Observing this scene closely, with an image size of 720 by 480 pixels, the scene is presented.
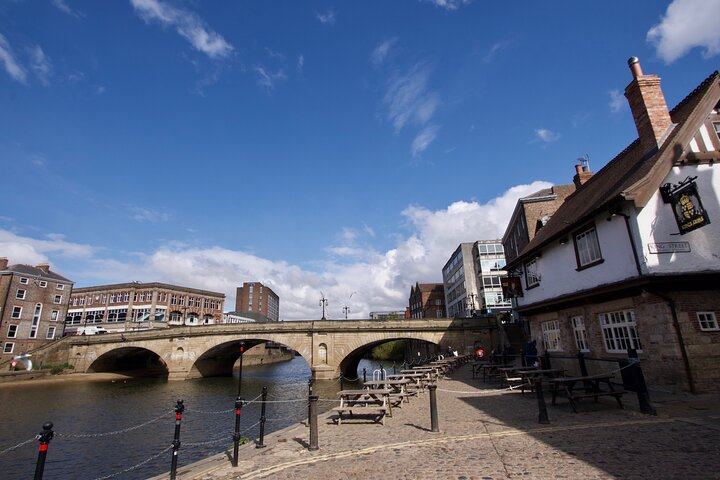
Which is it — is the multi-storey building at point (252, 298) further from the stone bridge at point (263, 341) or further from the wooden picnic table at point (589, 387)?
the wooden picnic table at point (589, 387)

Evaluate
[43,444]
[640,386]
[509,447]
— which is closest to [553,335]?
[640,386]

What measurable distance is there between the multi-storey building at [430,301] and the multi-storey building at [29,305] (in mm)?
64248

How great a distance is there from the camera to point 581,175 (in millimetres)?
24266

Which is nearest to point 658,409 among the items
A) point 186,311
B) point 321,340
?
point 321,340

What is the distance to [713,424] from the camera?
7.27 metres

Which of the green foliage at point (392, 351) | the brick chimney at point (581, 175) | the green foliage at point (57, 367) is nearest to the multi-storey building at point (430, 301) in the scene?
the green foliage at point (392, 351)

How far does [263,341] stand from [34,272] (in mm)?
35409

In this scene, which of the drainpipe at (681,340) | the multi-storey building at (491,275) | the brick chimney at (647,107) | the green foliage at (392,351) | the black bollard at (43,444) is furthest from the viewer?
the green foliage at (392,351)

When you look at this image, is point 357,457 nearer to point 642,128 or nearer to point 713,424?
point 713,424

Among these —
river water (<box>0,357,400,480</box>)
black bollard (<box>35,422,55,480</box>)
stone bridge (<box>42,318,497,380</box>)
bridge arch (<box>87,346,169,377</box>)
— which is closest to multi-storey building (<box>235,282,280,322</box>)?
bridge arch (<box>87,346,169,377</box>)

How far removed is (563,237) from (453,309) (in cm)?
5656

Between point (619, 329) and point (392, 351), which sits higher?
point (619, 329)

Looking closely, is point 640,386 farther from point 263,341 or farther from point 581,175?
point 263,341

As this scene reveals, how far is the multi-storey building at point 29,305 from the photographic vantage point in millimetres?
45812
